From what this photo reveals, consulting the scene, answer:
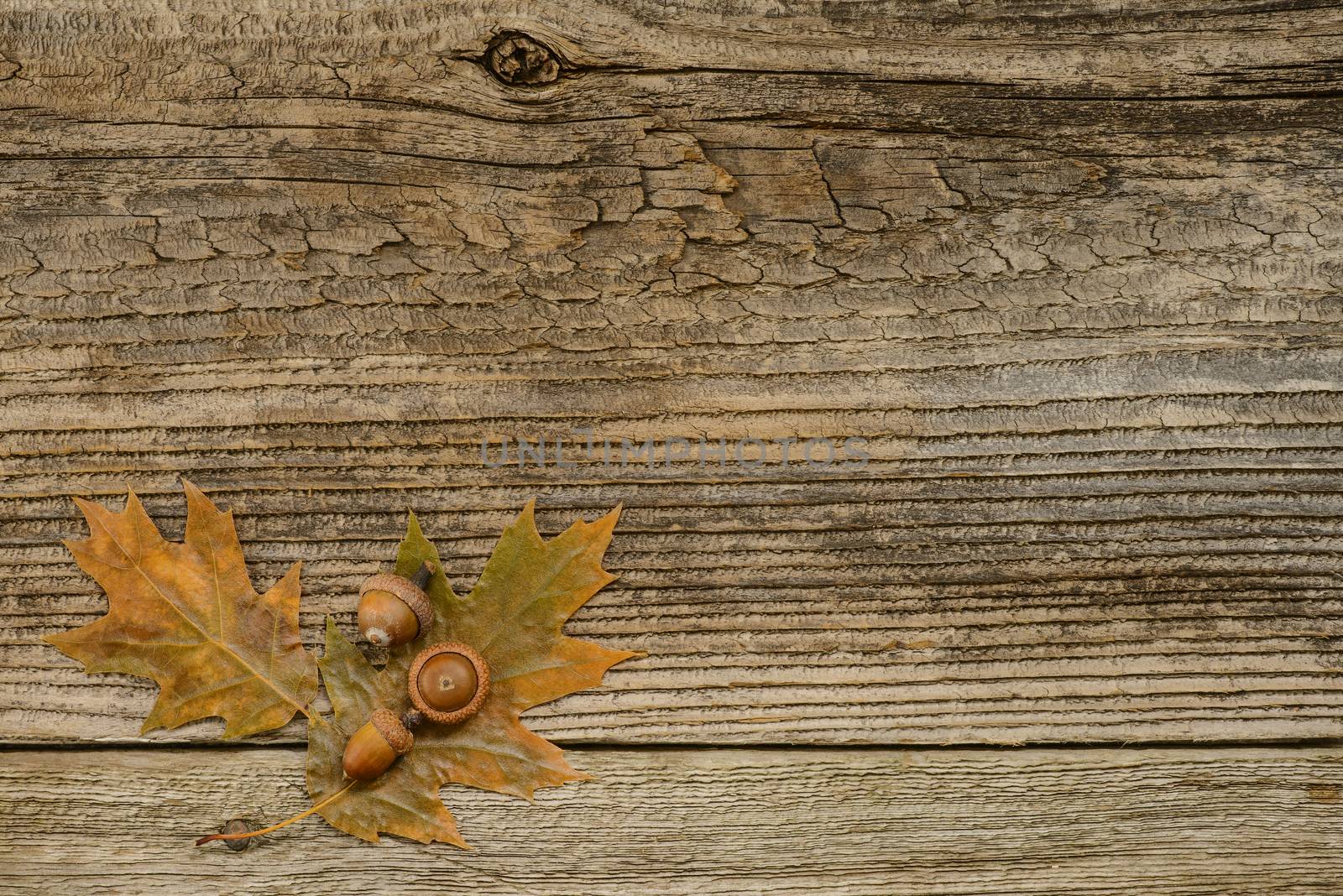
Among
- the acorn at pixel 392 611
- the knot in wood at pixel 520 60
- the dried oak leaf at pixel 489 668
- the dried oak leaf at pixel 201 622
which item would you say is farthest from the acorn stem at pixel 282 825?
the knot in wood at pixel 520 60

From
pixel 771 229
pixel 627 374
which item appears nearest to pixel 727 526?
pixel 627 374

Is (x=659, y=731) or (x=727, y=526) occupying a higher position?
(x=727, y=526)

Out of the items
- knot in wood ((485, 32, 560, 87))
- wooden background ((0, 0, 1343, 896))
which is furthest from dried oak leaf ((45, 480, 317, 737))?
knot in wood ((485, 32, 560, 87))

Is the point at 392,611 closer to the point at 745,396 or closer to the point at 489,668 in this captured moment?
the point at 489,668

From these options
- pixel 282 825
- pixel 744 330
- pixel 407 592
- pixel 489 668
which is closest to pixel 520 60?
pixel 744 330

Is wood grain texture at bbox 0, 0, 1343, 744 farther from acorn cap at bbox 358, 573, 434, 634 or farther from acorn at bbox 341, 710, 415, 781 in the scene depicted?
acorn at bbox 341, 710, 415, 781

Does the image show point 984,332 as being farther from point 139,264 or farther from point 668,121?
point 139,264
